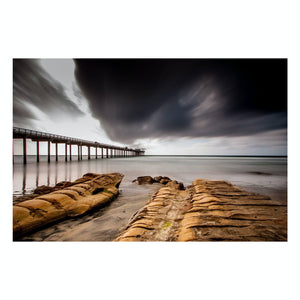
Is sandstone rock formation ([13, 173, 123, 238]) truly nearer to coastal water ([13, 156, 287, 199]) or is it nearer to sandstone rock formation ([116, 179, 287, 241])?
sandstone rock formation ([116, 179, 287, 241])

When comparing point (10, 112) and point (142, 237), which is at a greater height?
point (10, 112)

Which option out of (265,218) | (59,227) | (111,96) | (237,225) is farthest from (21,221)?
(111,96)

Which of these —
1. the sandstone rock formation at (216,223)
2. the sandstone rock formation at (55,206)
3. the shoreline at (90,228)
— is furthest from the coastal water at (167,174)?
the sandstone rock formation at (216,223)

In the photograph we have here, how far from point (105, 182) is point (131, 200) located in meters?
1.54

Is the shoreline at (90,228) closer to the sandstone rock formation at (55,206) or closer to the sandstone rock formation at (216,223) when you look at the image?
the sandstone rock formation at (55,206)

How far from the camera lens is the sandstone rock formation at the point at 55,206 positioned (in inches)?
110

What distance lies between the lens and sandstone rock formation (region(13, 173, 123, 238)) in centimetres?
280

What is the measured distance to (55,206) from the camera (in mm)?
3420

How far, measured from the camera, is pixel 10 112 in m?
3.15

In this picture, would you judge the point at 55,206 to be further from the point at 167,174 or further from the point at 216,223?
the point at 167,174

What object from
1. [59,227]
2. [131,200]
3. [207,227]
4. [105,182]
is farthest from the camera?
[105,182]
